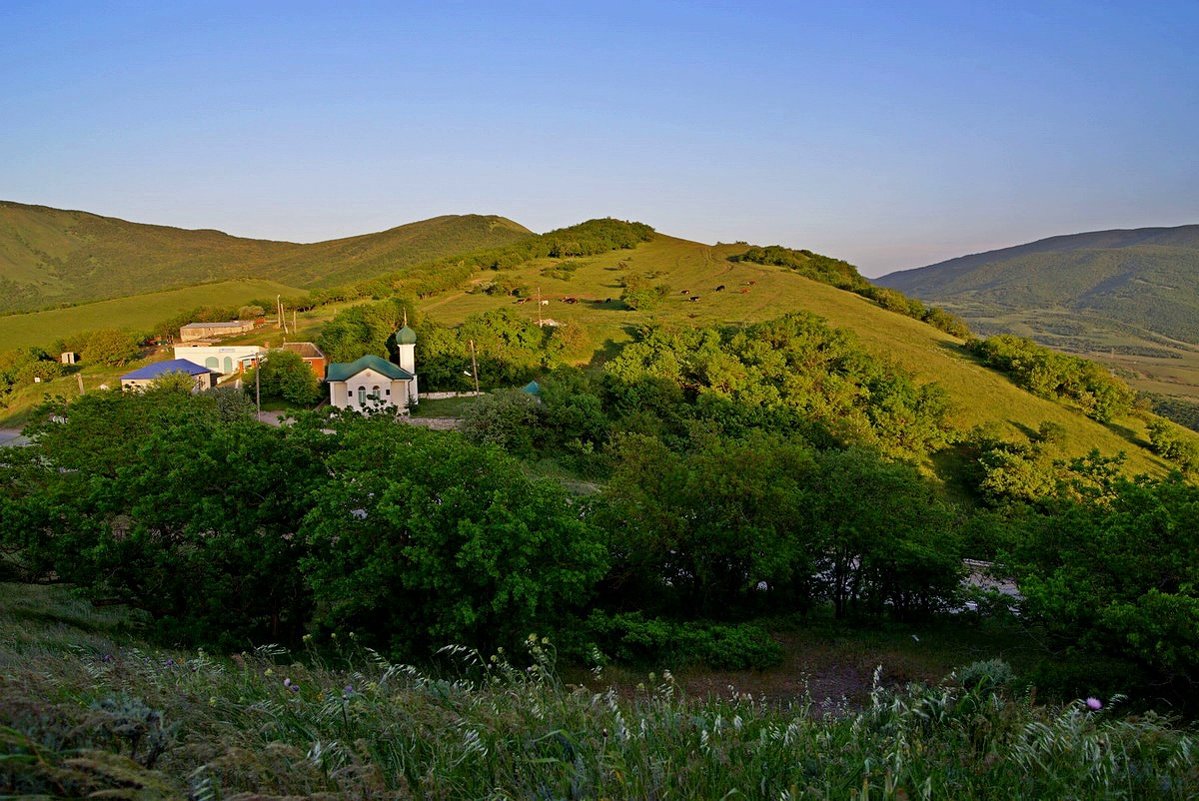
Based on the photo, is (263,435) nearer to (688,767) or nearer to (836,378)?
(688,767)

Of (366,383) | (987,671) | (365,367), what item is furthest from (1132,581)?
(365,367)

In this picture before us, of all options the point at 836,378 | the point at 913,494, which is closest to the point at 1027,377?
the point at 836,378

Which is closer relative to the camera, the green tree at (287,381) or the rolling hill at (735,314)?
the rolling hill at (735,314)

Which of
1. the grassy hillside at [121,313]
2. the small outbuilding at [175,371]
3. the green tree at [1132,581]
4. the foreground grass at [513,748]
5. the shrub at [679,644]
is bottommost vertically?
the shrub at [679,644]

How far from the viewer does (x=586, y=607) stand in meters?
18.5

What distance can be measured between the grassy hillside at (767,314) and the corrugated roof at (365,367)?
19096 mm

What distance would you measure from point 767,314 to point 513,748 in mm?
72258

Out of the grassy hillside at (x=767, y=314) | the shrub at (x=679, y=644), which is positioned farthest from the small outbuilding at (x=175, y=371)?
the shrub at (x=679, y=644)

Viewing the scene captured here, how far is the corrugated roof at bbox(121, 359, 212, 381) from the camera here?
53.6 m

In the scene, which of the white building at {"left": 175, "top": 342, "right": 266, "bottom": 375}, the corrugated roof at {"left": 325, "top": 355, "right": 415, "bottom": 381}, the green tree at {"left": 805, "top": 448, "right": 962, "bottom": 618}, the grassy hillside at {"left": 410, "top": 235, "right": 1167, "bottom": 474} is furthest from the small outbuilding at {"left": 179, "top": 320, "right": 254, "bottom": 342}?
the green tree at {"left": 805, "top": 448, "right": 962, "bottom": 618}

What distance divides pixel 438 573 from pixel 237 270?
21392 centimetres

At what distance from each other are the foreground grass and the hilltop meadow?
24 mm

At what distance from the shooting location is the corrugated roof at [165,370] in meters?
53.6

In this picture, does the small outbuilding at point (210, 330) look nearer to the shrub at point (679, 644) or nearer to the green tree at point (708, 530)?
the green tree at point (708, 530)
